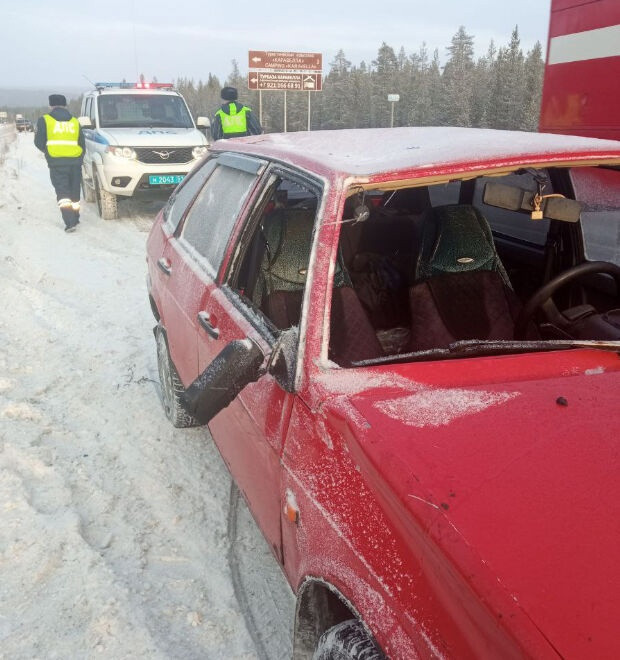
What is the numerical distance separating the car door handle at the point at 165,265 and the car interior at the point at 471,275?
77cm

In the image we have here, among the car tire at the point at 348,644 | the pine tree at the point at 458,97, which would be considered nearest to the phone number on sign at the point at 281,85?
the car tire at the point at 348,644

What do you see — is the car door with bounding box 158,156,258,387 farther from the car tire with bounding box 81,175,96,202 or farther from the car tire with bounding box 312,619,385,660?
the car tire with bounding box 81,175,96,202

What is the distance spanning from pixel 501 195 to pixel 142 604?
6.91ft

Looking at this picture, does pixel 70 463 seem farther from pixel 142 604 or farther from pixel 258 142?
pixel 258 142

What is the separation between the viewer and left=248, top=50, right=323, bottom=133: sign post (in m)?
24.1

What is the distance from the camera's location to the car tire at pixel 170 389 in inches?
141

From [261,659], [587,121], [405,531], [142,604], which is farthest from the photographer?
[587,121]

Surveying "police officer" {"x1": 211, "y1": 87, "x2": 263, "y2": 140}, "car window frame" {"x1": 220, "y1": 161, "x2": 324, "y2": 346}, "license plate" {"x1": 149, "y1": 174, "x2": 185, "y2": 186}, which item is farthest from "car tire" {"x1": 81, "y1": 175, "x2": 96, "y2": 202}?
"car window frame" {"x1": 220, "y1": 161, "x2": 324, "y2": 346}

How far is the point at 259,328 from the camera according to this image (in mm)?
2238

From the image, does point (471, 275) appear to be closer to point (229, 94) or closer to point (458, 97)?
point (229, 94)

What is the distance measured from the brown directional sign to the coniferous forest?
22468 millimetres

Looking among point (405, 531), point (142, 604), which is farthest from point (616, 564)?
point (142, 604)

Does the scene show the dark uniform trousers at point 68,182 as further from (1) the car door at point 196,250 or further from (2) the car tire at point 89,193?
(1) the car door at point 196,250

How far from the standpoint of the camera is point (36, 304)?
19.9 ft
